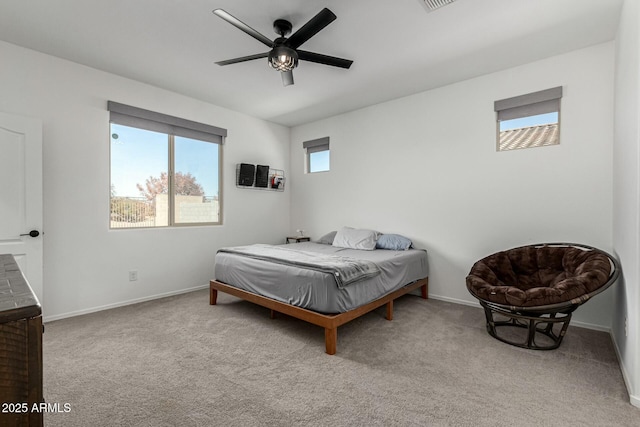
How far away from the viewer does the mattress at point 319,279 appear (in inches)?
98.5

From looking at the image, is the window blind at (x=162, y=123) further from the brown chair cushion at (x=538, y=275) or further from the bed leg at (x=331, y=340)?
the brown chair cushion at (x=538, y=275)

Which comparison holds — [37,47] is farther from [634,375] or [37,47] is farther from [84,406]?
[634,375]

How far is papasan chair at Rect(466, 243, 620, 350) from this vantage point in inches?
88.4

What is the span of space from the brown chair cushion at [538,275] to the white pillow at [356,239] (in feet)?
4.64

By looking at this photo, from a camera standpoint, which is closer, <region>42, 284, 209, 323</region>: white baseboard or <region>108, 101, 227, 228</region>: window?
<region>42, 284, 209, 323</region>: white baseboard

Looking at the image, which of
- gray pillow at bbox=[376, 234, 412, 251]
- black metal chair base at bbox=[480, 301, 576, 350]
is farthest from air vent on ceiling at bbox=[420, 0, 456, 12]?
gray pillow at bbox=[376, 234, 412, 251]

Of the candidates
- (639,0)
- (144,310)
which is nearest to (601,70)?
(639,0)

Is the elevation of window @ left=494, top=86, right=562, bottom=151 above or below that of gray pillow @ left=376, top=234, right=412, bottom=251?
above

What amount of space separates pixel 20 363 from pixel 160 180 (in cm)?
376

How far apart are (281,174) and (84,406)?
4222 mm

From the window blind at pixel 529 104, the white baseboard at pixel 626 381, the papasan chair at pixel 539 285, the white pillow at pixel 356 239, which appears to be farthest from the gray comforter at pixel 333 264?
the window blind at pixel 529 104

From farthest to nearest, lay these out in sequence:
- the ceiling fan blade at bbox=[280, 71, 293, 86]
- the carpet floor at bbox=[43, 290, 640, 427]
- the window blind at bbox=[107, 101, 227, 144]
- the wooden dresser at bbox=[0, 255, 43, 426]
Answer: the window blind at bbox=[107, 101, 227, 144]
the ceiling fan blade at bbox=[280, 71, 293, 86]
the carpet floor at bbox=[43, 290, 640, 427]
the wooden dresser at bbox=[0, 255, 43, 426]

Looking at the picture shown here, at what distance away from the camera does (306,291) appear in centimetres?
260

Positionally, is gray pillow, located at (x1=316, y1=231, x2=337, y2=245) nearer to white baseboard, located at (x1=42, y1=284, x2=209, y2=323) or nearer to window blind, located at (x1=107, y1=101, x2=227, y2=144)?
white baseboard, located at (x1=42, y1=284, x2=209, y2=323)
